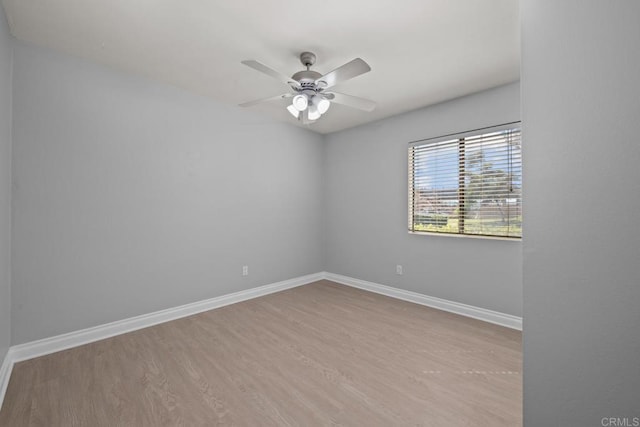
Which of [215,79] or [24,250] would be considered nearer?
[24,250]

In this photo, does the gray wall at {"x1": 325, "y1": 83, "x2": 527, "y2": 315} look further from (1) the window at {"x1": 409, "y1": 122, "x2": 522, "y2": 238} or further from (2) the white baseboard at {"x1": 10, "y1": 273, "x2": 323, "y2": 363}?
(2) the white baseboard at {"x1": 10, "y1": 273, "x2": 323, "y2": 363}

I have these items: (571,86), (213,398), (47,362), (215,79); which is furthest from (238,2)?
(47,362)

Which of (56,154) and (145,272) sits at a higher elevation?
(56,154)

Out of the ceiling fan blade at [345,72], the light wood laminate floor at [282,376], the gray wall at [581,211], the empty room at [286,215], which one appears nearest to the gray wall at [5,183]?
the empty room at [286,215]

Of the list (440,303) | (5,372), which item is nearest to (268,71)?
(5,372)

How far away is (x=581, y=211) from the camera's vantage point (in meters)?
0.67

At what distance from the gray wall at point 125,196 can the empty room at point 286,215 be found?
0.06 feet

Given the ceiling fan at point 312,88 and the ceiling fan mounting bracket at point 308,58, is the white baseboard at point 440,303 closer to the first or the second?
the ceiling fan at point 312,88

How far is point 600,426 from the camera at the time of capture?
625 millimetres

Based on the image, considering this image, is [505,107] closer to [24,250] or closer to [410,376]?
[410,376]

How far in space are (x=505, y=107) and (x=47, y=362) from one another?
4.71m

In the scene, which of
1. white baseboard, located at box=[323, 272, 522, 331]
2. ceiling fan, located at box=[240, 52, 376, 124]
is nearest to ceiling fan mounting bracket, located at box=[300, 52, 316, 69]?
ceiling fan, located at box=[240, 52, 376, 124]

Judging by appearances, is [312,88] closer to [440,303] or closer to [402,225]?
[402,225]

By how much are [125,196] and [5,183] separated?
0.76m
